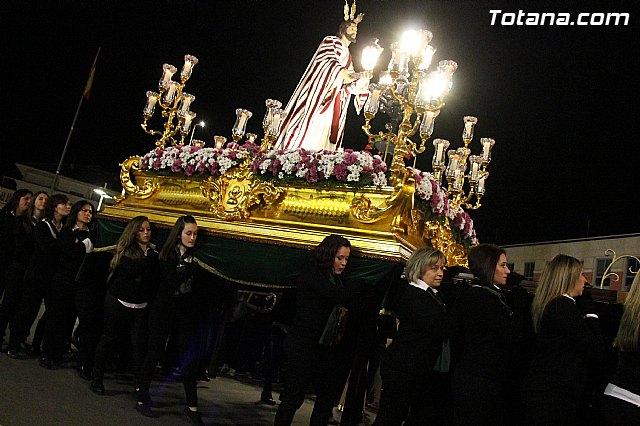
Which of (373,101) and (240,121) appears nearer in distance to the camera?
(373,101)

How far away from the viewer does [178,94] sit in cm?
757

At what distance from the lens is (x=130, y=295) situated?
5691 mm

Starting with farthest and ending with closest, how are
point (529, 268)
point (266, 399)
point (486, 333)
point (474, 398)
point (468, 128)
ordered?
point (529, 268), point (266, 399), point (468, 128), point (486, 333), point (474, 398)

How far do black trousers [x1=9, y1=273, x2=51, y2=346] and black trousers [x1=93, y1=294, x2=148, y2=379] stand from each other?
127 cm

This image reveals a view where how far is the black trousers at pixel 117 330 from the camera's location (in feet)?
18.5

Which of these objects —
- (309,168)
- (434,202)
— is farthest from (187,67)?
(434,202)

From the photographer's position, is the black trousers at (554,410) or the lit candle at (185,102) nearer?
the black trousers at (554,410)

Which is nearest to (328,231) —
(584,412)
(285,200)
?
(285,200)

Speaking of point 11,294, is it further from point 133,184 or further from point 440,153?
point 440,153

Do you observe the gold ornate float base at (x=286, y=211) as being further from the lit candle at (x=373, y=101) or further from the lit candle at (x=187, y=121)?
the lit candle at (x=187, y=121)

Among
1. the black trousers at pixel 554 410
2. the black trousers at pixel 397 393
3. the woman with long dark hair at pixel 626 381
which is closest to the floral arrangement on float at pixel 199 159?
the black trousers at pixel 397 393

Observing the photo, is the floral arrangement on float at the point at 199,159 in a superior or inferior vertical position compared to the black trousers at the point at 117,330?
superior

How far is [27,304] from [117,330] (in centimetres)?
154

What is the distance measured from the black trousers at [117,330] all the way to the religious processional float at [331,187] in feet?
3.52
